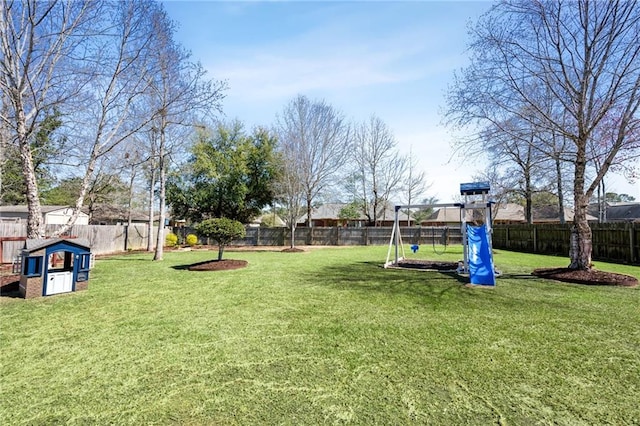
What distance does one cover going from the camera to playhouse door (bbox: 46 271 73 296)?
5812 millimetres

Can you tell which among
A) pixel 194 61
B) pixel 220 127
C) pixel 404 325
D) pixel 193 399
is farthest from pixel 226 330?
pixel 220 127

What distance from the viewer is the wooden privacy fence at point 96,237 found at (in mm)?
10109

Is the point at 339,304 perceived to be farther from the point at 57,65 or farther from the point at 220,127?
the point at 220,127

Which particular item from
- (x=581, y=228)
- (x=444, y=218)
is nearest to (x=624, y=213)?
(x=444, y=218)

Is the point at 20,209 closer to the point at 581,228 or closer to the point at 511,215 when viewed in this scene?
the point at 581,228

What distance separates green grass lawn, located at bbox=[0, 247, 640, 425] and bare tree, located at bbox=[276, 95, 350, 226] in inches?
624

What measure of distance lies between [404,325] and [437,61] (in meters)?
7.99

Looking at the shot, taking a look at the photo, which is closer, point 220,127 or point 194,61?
point 194,61

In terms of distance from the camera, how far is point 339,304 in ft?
17.3

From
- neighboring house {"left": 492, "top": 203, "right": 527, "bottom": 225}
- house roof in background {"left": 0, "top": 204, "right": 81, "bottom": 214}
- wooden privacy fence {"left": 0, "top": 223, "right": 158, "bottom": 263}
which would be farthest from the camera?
neighboring house {"left": 492, "top": 203, "right": 527, "bottom": 225}

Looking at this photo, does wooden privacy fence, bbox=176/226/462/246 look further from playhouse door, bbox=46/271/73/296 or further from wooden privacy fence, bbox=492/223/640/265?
playhouse door, bbox=46/271/73/296

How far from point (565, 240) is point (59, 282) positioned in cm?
1886

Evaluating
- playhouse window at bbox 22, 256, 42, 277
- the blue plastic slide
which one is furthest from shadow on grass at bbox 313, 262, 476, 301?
playhouse window at bbox 22, 256, 42, 277

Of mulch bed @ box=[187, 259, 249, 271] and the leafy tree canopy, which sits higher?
the leafy tree canopy
